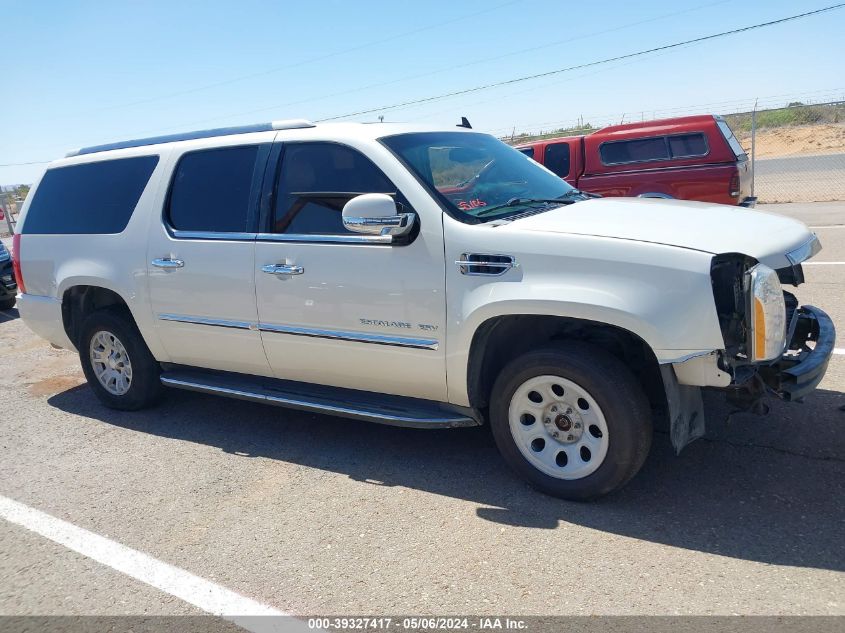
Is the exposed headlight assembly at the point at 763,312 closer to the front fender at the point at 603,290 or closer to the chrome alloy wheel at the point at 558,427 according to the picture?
the front fender at the point at 603,290

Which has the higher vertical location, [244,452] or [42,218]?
[42,218]

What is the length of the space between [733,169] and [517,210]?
7.87 m

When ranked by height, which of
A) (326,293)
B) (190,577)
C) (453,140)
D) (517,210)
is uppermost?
(453,140)

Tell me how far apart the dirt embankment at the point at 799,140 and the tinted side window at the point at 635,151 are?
2449 cm

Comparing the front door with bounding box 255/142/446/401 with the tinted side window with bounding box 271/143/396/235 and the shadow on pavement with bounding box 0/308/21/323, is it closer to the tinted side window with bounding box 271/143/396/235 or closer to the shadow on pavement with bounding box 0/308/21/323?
the tinted side window with bounding box 271/143/396/235

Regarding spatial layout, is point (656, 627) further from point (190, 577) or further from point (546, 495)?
point (190, 577)

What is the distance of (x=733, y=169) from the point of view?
10.5m

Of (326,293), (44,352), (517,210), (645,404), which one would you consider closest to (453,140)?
(517,210)

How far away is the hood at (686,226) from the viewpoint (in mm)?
3213

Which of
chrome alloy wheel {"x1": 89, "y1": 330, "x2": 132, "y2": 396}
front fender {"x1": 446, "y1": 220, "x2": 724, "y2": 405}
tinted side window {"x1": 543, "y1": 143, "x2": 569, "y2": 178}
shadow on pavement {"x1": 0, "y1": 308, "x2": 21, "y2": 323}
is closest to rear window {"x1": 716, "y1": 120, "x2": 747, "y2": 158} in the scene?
tinted side window {"x1": 543, "y1": 143, "x2": 569, "y2": 178}

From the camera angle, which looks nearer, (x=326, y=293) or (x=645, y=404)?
(x=645, y=404)

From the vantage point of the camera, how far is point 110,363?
18.0ft

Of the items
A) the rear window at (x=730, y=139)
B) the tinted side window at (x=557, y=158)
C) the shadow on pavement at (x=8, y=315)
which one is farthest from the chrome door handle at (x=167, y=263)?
the rear window at (x=730, y=139)

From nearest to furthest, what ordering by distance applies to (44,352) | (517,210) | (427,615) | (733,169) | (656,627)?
1. (656,627)
2. (427,615)
3. (517,210)
4. (44,352)
5. (733,169)
